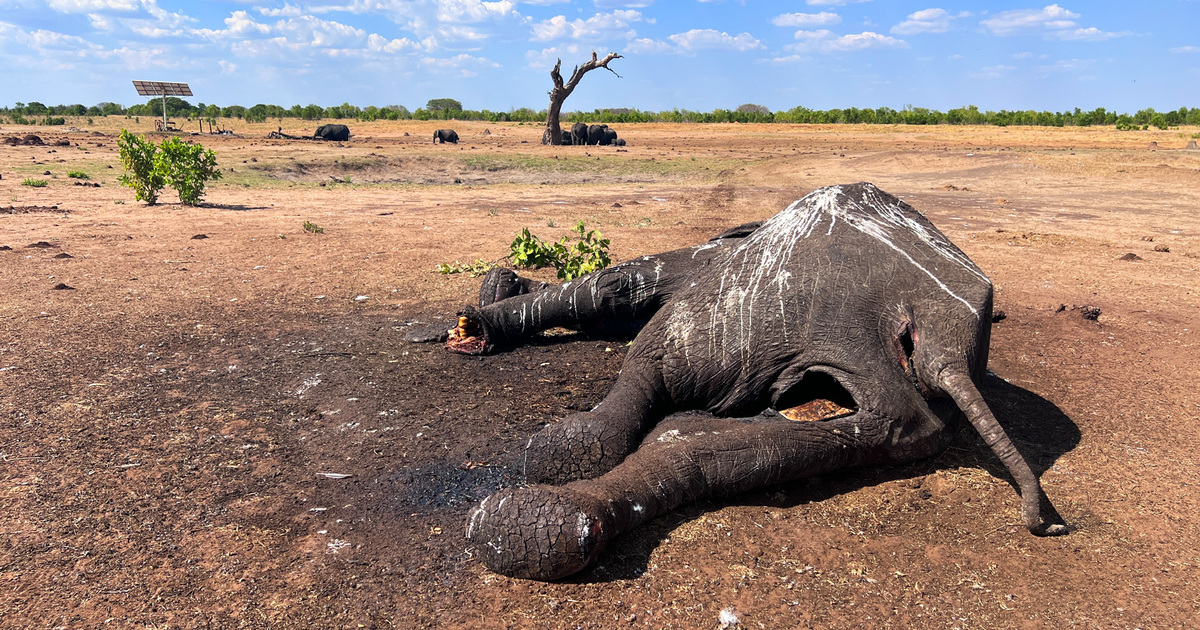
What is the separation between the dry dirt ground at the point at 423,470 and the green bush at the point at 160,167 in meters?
3.10

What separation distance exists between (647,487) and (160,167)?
37.8 ft

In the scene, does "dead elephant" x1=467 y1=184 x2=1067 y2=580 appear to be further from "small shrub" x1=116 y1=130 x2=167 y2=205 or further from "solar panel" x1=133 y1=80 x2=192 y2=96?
"solar panel" x1=133 y1=80 x2=192 y2=96

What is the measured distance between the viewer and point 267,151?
23.5 meters

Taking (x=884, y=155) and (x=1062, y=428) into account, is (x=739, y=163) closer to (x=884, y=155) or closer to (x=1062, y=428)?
(x=884, y=155)

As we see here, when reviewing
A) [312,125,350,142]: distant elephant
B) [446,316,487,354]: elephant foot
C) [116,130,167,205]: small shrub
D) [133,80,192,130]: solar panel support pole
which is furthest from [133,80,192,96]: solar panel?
[446,316,487,354]: elephant foot

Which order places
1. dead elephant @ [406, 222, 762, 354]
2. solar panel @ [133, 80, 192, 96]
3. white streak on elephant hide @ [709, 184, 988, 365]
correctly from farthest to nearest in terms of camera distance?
solar panel @ [133, 80, 192, 96]
dead elephant @ [406, 222, 762, 354]
white streak on elephant hide @ [709, 184, 988, 365]

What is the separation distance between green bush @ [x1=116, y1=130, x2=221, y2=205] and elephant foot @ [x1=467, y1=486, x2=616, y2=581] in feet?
37.2

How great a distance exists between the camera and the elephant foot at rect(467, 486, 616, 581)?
2689 millimetres

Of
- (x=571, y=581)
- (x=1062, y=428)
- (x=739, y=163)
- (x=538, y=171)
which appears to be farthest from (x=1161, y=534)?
(x=739, y=163)

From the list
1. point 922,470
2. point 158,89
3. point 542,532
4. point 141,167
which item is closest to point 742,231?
point 922,470

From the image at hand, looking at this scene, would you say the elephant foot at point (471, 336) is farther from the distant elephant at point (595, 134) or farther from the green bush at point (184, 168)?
the distant elephant at point (595, 134)

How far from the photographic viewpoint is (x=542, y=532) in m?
→ 2.70

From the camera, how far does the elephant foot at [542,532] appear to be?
2.69 m

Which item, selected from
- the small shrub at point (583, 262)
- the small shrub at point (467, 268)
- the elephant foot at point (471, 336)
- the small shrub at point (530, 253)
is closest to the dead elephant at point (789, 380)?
the elephant foot at point (471, 336)
